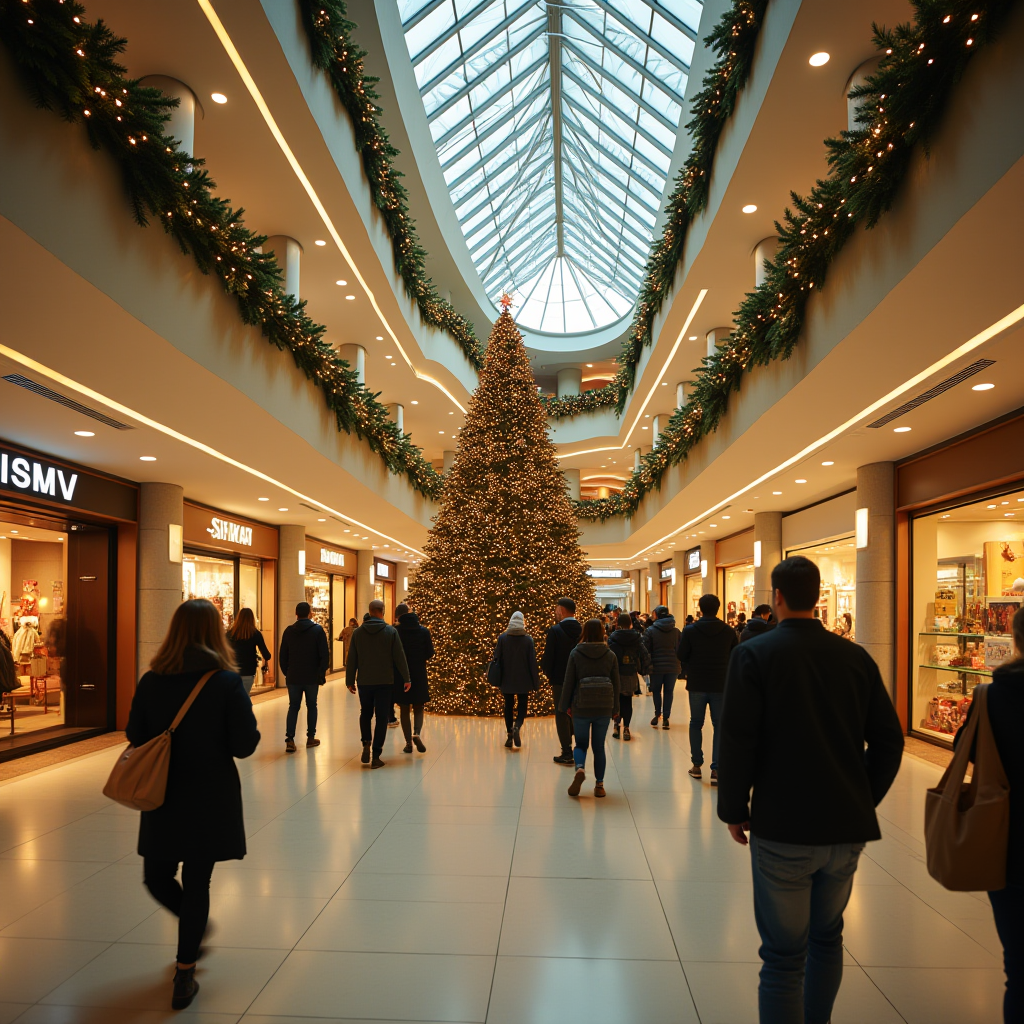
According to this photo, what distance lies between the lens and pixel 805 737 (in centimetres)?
282

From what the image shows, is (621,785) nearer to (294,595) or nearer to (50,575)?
(50,575)

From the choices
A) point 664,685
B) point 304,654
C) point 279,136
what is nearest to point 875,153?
point 279,136

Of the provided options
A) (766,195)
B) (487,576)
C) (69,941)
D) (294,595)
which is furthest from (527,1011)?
(294,595)

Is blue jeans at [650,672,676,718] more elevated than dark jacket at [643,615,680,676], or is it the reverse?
dark jacket at [643,615,680,676]

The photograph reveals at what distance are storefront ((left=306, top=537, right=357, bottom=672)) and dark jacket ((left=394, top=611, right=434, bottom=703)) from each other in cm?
1061

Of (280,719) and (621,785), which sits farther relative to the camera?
(280,719)

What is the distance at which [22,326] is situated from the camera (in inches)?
225

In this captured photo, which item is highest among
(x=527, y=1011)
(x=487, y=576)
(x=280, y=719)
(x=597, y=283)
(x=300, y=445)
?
(x=597, y=283)

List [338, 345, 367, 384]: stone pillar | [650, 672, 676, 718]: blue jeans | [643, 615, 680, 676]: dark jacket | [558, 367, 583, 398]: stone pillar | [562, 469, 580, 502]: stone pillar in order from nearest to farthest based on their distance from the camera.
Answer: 1. [643, 615, 680, 676]: dark jacket
2. [650, 672, 676, 718]: blue jeans
3. [338, 345, 367, 384]: stone pillar
4. [562, 469, 580, 502]: stone pillar
5. [558, 367, 583, 398]: stone pillar

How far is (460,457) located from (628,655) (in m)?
5.84

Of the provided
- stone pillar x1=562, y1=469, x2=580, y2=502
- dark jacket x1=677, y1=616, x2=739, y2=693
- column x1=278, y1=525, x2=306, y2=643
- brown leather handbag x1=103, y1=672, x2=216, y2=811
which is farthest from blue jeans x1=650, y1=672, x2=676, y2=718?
stone pillar x1=562, y1=469, x2=580, y2=502

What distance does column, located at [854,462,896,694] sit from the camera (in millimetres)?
11492

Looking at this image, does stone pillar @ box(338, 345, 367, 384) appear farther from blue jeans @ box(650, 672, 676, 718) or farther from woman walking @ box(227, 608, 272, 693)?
blue jeans @ box(650, 672, 676, 718)

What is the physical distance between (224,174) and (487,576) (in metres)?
7.36
